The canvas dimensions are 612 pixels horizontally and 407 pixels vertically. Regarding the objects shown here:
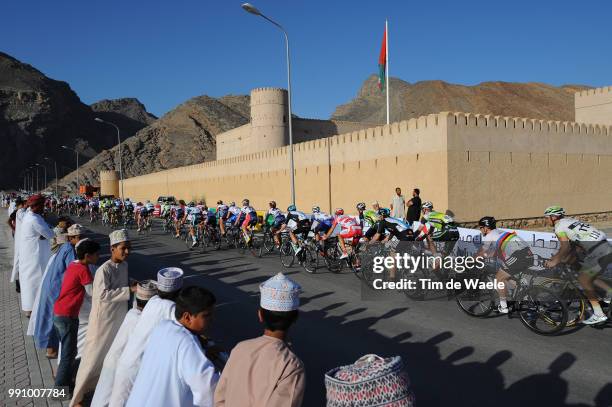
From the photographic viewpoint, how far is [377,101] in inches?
5404

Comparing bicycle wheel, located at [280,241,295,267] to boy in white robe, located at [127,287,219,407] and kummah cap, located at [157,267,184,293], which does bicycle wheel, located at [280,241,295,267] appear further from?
boy in white robe, located at [127,287,219,407]

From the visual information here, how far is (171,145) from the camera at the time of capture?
369ft

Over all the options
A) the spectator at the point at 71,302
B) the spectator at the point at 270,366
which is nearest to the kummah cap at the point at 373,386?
the spectator at the point at 270,366

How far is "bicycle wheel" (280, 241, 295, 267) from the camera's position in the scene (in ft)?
42.2

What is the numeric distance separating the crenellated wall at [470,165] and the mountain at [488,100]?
66.2 meters

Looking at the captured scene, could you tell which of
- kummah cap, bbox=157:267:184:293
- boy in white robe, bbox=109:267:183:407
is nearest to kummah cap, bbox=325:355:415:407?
boy in white robe, bbox=109:267:183:407

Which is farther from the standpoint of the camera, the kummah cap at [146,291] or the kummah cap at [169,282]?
the kummah cap at [146,291]

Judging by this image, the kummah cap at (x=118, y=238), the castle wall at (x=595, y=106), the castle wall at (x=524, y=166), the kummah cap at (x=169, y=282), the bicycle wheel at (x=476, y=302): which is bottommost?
the bicycle wheel at (x=476, y=302)

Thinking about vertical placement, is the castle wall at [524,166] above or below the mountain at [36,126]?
below

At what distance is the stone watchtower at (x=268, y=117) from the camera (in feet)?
167

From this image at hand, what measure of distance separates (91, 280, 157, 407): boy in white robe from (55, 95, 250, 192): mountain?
341 feet

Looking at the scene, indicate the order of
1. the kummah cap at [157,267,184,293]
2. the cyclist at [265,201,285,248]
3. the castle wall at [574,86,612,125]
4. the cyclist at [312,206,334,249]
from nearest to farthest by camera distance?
the kummah cap at [157,267,184,293] < the cyclist at [312,206,334,249] < the cyclist at [265,201,285,248] < the castle wall at [574,86,612,125]

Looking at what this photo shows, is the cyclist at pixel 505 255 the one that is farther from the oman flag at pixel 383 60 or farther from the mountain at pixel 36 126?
the mountain at pixel 36 126

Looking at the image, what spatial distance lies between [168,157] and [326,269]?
337 feet
